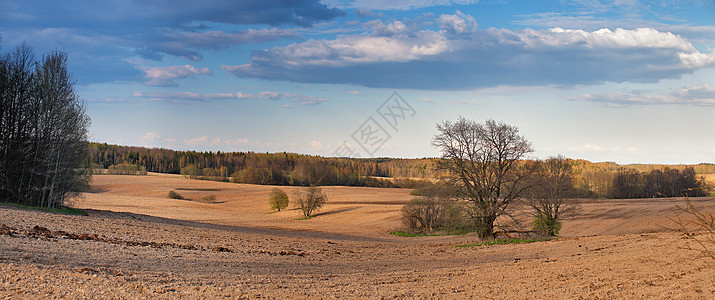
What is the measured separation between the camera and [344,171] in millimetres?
118250

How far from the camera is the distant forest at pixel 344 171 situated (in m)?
87.3

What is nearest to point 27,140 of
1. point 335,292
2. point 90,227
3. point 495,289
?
point 90,227

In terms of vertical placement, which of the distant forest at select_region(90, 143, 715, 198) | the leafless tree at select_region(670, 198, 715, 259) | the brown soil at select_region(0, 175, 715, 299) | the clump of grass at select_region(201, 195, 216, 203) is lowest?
the clump of grass at select_region(201, 195, 216, 203)

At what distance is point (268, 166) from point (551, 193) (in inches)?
4071

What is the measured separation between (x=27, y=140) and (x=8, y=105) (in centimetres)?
300

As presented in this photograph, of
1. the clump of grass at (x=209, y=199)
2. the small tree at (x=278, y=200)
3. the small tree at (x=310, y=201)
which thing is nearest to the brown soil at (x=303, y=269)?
the small tree at (x=310, y=201)

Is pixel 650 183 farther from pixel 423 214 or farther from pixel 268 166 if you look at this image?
pixel 268 166

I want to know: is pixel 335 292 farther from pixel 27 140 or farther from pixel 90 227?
pixel 27 140

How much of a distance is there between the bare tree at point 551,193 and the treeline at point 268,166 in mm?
52214

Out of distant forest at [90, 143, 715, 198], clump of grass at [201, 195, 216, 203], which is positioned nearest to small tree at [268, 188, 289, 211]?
distant forest at [90, 143, 715, 198]

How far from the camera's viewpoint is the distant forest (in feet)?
286

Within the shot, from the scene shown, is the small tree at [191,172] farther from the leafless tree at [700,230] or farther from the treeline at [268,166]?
the leafless tree at [700,230]

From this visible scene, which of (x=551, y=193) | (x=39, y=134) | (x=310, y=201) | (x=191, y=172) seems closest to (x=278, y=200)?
(x=310, y=201)

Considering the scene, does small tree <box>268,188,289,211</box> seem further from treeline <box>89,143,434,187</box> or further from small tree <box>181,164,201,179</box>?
small tree <box>181,164,201,179</box>
